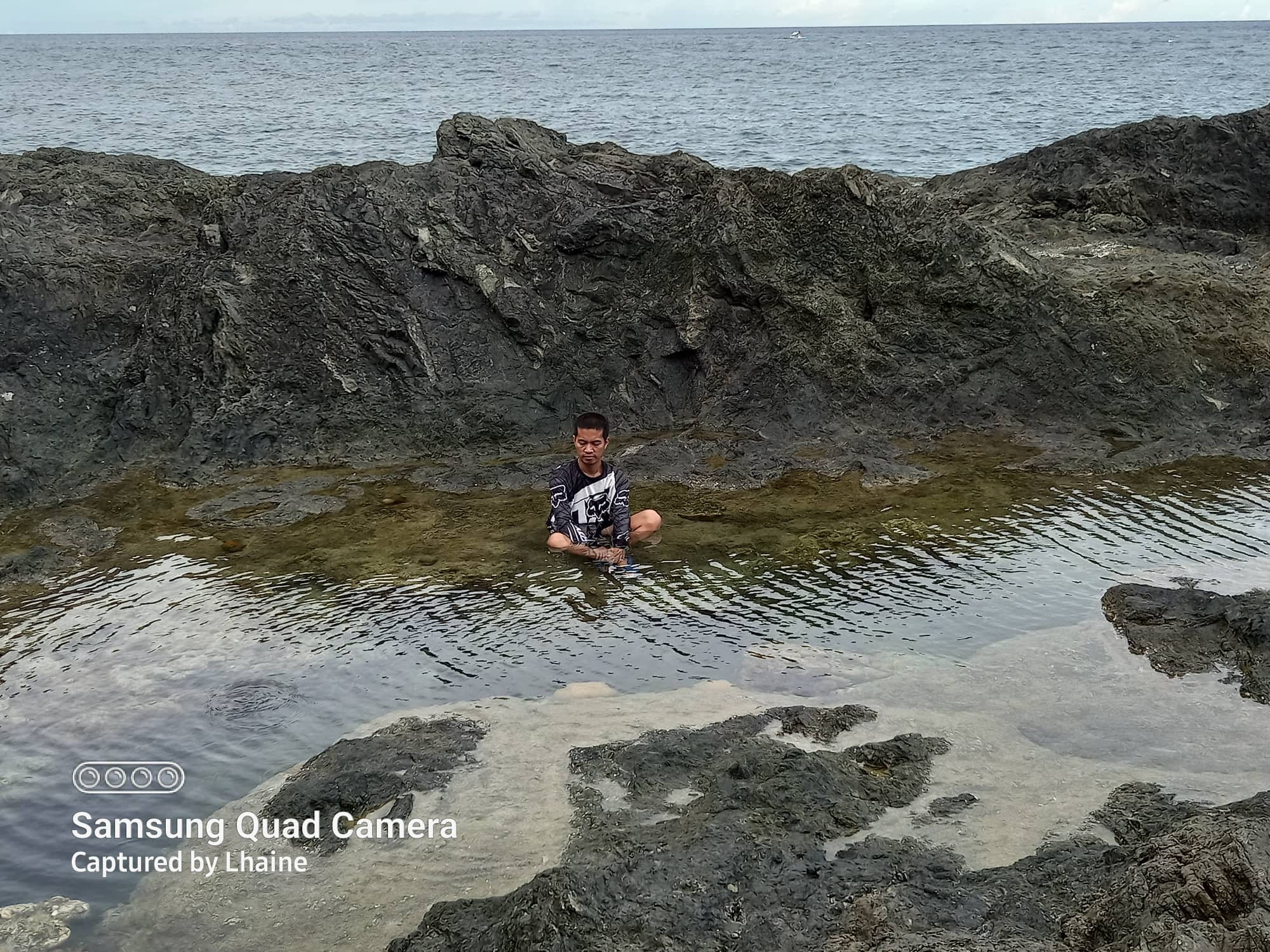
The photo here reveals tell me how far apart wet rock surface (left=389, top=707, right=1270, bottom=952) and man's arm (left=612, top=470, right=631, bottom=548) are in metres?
2.66

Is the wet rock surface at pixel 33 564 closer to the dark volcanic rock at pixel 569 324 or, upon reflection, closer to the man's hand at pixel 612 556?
the dark volcanic rock at pixel 569 324

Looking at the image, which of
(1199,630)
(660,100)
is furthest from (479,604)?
(660,100)

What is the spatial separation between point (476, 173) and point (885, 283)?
355 cm

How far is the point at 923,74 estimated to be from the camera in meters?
61.4

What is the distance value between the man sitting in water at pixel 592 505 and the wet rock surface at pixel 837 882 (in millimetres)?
2690

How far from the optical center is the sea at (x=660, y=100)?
97.7ft

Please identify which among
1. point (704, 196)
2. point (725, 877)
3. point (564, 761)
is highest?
point (704, 196)

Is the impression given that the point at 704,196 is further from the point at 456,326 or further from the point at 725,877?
the point at 725,877

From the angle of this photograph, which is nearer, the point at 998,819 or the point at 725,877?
the point at 725,877

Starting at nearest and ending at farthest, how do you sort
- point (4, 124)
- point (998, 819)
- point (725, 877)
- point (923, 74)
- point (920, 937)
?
1. point (920, 937)
2. point (725, 877)
3. point (998, 819)
4. point (4, 124)
5. point (923, 74)

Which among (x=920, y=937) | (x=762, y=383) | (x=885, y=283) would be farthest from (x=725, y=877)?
(x=885, y=283)

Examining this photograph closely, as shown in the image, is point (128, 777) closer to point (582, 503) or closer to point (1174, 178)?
point (582, 503)

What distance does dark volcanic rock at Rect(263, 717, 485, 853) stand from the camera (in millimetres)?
4492

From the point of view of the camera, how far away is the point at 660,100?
47.7 metres
